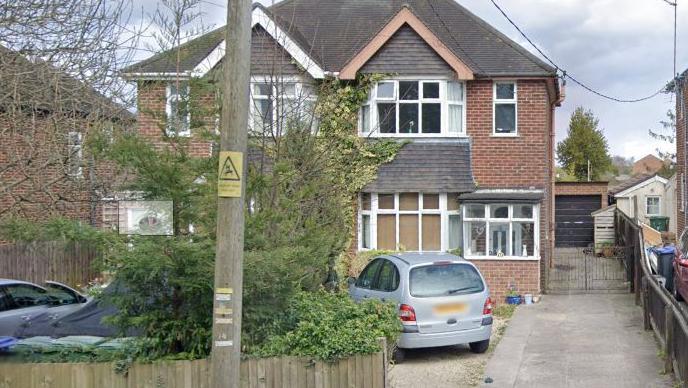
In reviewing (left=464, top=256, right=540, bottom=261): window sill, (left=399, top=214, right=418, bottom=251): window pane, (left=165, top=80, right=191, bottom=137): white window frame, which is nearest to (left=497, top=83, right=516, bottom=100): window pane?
(left=399, top=214, right=418, bottom=251): window pane

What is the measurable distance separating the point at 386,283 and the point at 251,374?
15.6 feet

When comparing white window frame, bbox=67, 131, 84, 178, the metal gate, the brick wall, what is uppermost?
the brick wall

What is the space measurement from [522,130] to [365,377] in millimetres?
12868

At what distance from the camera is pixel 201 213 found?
772 cm

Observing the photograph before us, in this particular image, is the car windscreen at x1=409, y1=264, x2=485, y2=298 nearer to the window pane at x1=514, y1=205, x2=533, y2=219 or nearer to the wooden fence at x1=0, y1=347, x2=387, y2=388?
the wooden fence at x1=0, y1=347, x2=387, y2=388

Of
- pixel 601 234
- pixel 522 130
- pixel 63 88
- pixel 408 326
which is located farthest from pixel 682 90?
pixel 63 88

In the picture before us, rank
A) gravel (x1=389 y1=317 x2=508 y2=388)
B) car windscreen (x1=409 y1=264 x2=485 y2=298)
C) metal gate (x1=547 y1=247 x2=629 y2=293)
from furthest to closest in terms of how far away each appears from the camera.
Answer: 1. metal gate (x1=547 y1=247 x2=629 y2=293)
2. car windscreen (x1=409 y1=264 x2=485 y2=298)
3. gravel (x1=389 y1=317 x2=508 y2=388)

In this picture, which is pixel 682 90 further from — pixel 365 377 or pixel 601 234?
pixel 365 377

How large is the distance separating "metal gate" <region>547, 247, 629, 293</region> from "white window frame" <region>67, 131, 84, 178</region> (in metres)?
12.3

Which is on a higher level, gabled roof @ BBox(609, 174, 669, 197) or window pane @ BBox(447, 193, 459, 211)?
gabled roof @ BBox(609, 174, 669, 197)

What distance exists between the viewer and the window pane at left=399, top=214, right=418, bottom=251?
20.1 m

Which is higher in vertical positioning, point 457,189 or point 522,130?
point 522,130

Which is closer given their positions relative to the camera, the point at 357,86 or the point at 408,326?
the point at 408,326

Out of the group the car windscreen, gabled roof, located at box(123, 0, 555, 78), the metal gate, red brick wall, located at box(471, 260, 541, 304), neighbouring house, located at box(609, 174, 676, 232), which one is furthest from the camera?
neighbouring house, located at box(609, 174, 676, 232)
